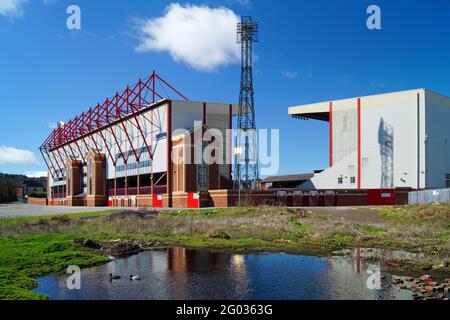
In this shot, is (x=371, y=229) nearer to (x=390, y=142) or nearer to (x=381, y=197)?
(x=381, y=197)

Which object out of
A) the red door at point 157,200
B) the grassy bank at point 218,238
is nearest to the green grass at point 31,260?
the grassy bank at point 218,238

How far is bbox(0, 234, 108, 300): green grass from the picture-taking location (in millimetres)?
12305

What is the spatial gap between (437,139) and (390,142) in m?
6.45

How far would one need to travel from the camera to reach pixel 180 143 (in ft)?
199

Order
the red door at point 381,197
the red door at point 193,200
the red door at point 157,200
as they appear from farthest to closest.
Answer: the red door at point 157,200
the red door at point 381,197
the red door at point 193,200

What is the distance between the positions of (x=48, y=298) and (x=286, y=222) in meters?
21.2

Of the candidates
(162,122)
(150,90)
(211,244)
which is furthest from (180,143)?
(211,244)

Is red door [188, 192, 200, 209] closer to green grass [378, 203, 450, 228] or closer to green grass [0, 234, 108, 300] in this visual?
green grass [378, 203, 450, 228]

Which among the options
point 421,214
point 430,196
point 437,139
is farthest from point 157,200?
point 437,139

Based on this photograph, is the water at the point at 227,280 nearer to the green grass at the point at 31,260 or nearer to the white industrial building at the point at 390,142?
the green grass at the point at 31,260

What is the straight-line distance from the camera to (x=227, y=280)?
46.3 feet

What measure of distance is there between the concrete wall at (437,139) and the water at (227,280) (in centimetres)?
4945

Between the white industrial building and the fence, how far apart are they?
29.6 feet

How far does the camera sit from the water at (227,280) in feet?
40.1
